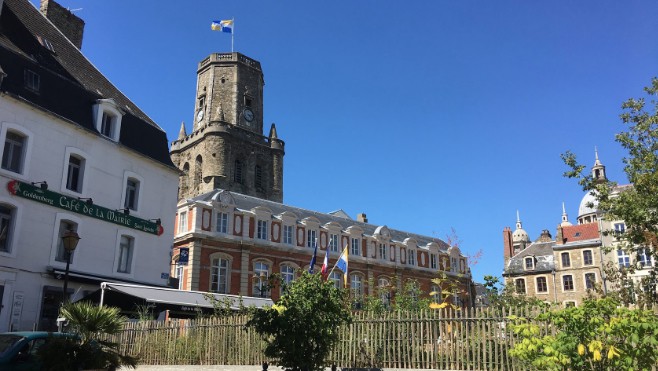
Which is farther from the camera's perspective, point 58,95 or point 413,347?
point 58,95

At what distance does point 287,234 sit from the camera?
131 feet

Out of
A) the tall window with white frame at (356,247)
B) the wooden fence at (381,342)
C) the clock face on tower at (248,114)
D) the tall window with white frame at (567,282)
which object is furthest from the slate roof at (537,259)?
the wooden fence at (381,342)

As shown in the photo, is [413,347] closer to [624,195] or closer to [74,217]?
[624,195]

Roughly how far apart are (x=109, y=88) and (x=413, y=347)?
64.7ft

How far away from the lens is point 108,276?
2134cm

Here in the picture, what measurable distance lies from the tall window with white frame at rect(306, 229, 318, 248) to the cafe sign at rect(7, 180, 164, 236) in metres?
17.8

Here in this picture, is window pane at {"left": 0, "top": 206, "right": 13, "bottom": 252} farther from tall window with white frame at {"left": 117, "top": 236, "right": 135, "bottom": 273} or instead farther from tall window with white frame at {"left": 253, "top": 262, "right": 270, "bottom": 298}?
tall window with white frame at {"left": 253, "top": 262, "right": 270, "bottom": 298}

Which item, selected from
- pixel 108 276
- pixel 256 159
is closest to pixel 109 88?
pixel 108 276

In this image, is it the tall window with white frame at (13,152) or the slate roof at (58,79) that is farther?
the slate roof at (58,79)

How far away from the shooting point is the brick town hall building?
35.0 meters

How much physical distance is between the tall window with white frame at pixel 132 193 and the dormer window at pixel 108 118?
1.98 meters

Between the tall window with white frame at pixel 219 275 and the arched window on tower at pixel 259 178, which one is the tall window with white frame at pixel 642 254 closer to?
the tall window with white frame at pixel 219 275

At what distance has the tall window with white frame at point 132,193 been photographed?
2328cm

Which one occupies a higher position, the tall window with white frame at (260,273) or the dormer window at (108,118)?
the dormer window at (108,118)
